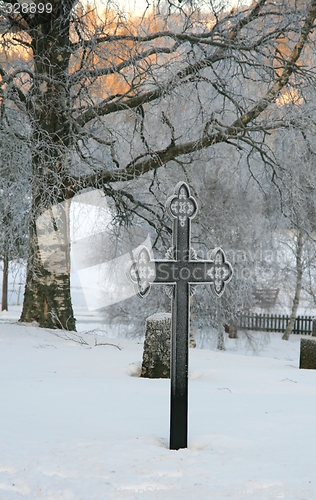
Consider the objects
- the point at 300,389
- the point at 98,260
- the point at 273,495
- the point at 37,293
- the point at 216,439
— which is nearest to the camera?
the point at 273,495

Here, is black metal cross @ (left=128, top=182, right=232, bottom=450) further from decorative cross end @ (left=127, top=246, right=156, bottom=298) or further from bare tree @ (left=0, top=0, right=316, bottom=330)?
bare tree @ (left=0, top=0, right=316, bottom=330)

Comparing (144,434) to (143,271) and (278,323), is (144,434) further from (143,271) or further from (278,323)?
(278,323)

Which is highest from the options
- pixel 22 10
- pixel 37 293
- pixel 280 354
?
pixel 22 10

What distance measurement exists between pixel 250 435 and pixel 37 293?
682 cm

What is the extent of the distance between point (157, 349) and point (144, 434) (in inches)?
103

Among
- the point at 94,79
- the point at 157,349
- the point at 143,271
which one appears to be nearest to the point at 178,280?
the point at 143,271

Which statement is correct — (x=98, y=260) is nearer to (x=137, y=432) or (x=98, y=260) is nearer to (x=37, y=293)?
(x=37, y=293)

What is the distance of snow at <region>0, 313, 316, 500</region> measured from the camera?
317cm

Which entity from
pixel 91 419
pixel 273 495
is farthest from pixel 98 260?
pixel 273 495

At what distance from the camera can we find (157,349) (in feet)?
22.0

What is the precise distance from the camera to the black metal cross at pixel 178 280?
12.6ft

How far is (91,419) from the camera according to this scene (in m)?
4.46

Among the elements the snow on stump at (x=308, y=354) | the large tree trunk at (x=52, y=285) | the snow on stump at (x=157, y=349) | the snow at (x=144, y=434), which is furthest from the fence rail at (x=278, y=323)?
the snow on stump at (x=157, y=349)

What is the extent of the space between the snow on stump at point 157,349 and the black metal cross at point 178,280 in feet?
9.01
